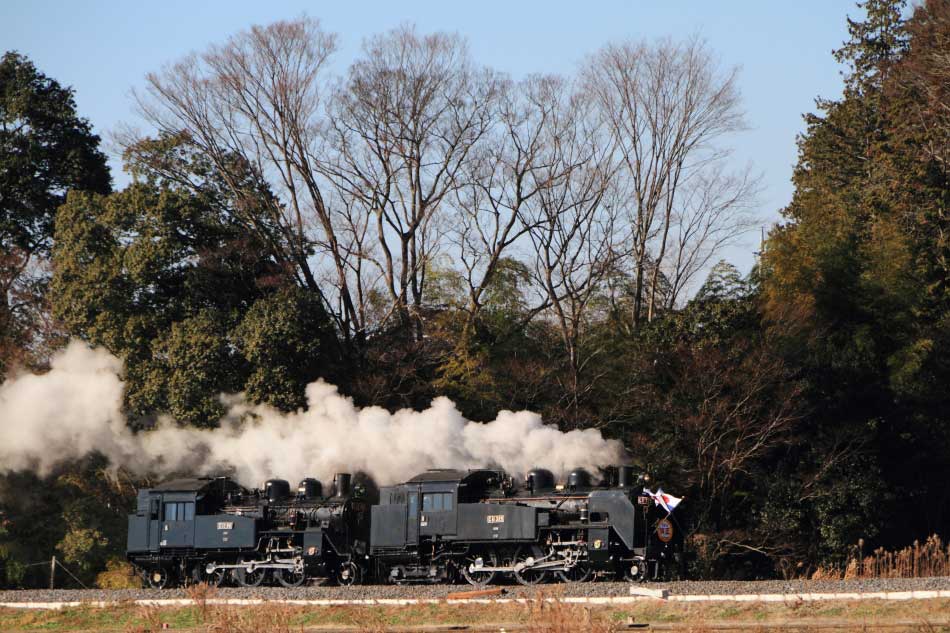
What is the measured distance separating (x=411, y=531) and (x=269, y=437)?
22.2 feet

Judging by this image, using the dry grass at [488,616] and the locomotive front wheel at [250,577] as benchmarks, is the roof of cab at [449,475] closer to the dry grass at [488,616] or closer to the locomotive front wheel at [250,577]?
the locomotive front wheel at [250,577]

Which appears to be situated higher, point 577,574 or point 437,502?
point 437,502

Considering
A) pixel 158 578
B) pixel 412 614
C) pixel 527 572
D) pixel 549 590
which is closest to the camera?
pixel 412 614

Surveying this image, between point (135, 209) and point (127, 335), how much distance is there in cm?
391

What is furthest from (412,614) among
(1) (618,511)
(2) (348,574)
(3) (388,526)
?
(2) (348,574)

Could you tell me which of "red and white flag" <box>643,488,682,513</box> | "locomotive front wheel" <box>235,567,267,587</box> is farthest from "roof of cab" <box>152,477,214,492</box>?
"red and white flag" <box>643,488,682,513</box>

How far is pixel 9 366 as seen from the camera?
→ 36.3 meters

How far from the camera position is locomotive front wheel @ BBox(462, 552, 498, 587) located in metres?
26.3

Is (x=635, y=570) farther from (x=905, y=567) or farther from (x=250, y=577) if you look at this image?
(x=250, y=577)

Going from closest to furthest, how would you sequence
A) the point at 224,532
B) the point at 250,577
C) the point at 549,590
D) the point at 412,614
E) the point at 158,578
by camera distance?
the point at 412,614 → the point at 549,590 → the point at 224,532 → the point at 250,577 → the point at 158,578

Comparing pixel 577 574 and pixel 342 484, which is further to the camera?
pixel 342 484

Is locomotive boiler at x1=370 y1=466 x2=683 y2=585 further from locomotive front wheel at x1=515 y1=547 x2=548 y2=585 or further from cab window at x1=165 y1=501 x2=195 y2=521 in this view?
cab window at x1=165 y1=501 x2=195 y2=521

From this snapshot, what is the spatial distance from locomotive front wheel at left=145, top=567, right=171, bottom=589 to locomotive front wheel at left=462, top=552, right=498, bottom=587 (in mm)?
7313

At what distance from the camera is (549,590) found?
2223 cm
